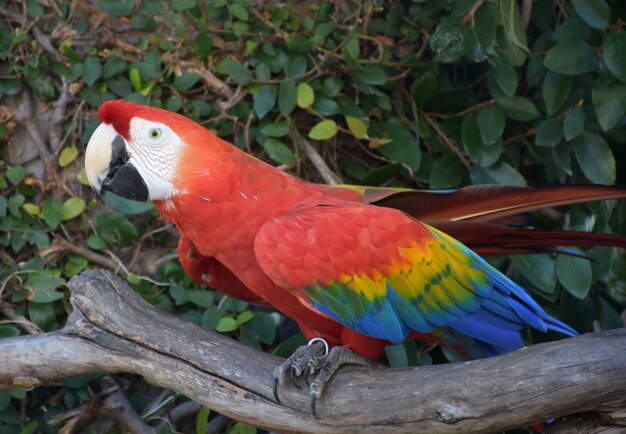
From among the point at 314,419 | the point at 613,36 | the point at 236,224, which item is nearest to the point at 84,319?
the point at 236,224

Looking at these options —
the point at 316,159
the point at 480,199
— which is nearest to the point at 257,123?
the point at 316,159

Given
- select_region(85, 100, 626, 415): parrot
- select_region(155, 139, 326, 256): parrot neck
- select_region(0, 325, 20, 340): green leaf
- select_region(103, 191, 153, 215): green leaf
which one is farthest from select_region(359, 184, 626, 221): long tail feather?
select_region(0, 325, 20, 340): green leaf

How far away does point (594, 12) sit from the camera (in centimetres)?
206

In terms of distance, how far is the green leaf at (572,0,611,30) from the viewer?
6.73 feet

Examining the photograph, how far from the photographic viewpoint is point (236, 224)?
170 centimetres

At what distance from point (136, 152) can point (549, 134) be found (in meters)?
1.20

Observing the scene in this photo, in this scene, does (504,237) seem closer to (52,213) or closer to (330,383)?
(330,383)

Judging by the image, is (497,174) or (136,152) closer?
(136,152)

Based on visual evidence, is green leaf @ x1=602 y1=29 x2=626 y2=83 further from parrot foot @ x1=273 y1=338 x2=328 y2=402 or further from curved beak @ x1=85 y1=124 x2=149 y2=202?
curved beak @ x1=85 y1=124 x2=149 y2=202

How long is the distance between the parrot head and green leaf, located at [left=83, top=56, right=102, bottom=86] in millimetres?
692

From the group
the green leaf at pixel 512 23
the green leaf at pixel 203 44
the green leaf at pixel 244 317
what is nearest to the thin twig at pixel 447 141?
the green leaf at pixel 512 23

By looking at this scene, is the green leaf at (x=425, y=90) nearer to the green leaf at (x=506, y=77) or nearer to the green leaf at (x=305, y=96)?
the green leaf at (x=506, y=77)

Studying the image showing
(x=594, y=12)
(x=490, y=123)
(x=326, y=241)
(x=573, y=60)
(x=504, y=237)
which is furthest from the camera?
(x=490, y=123)

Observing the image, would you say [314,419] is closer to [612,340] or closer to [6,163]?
[612,340]
